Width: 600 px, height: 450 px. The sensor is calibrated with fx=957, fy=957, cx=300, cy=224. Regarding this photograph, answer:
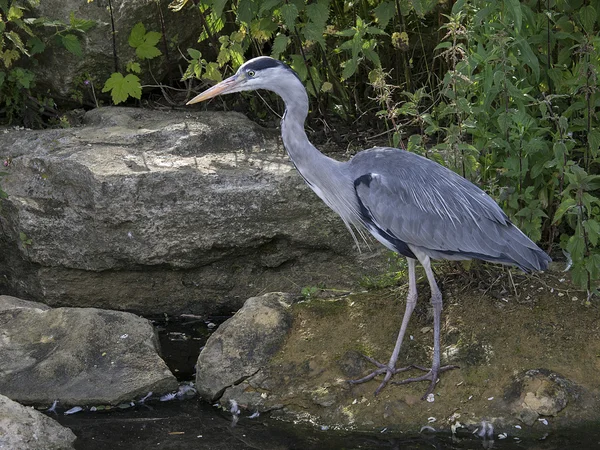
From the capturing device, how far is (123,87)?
6.42 m

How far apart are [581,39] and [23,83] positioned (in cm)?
358

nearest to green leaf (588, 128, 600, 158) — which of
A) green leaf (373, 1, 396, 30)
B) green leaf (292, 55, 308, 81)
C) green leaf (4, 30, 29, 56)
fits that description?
green leaf (373, 1, 396, 30)

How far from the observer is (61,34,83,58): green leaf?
6195 millimetres

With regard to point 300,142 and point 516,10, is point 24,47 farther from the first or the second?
point 516,10

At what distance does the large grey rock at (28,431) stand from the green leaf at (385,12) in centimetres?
306

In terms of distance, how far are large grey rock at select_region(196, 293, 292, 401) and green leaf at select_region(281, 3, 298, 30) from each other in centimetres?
165

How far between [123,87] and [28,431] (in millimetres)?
3029

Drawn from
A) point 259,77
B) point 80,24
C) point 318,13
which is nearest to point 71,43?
point 80,24

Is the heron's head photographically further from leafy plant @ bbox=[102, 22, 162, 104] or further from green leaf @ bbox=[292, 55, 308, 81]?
leafy plant @ bbox=[102, 22, 162, 104]

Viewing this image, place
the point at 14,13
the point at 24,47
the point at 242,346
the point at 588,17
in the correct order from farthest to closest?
the point at 24,47
the point at 14,13
the point at 242,346
the point at 588,17

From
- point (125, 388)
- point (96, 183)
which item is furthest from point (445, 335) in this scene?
point (96, 183)

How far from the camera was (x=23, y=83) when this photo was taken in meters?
6.27

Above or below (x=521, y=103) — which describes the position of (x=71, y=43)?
above

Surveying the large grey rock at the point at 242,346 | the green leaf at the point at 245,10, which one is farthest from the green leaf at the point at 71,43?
the large grey rock at the point at 242,346
